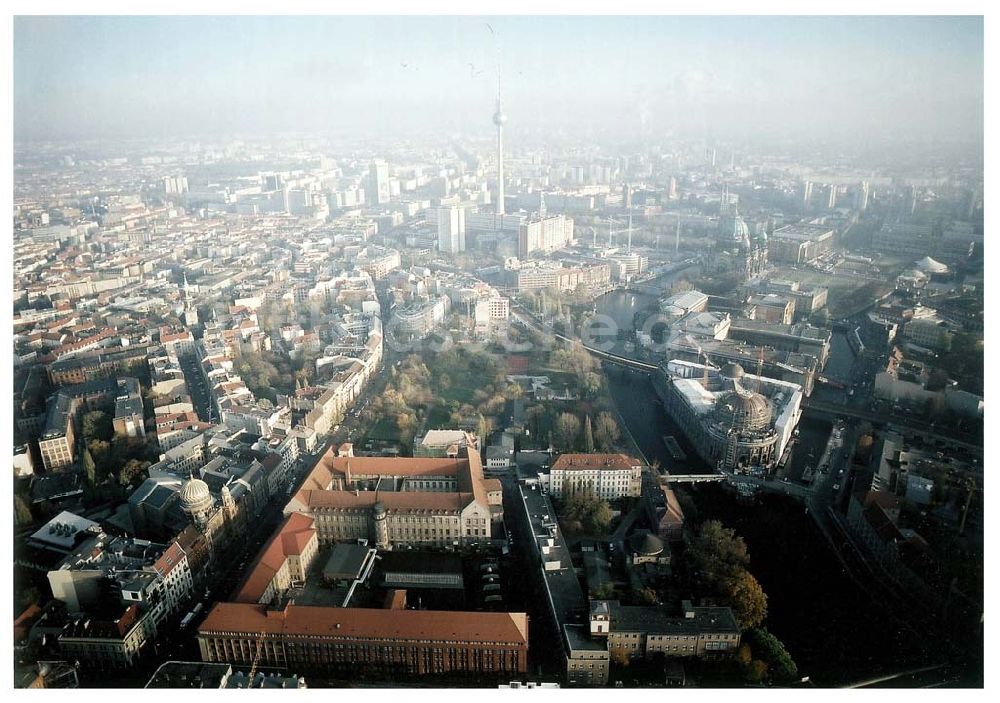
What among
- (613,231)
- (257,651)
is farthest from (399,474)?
(613,231)

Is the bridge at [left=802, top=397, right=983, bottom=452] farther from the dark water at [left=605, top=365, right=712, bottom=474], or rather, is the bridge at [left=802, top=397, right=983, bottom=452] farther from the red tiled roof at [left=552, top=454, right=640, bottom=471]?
the red tiled roof at [left=552, top=454, right=640, bottom=471]

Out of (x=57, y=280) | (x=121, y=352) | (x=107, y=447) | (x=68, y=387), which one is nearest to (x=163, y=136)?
(x=57, y=280)

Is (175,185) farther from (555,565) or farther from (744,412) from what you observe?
(555,565)

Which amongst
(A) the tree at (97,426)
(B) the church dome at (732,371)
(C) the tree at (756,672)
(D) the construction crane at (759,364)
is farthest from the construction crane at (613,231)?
(C) the tree at (756,672)

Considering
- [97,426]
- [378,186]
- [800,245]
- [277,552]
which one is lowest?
[277,552]

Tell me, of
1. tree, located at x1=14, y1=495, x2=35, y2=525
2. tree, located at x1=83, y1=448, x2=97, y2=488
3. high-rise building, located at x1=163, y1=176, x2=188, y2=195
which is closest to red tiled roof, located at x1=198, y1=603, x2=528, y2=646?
tree, located at x1=14, y1=495, x2=35, y2=525
